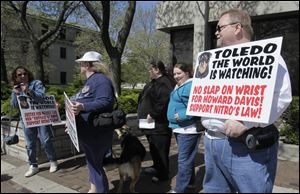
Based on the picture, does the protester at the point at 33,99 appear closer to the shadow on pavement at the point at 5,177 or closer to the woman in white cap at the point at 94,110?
the shadow on pavement at the point at 5,177

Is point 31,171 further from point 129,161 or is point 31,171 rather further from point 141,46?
point 141,46

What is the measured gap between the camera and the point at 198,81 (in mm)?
2906

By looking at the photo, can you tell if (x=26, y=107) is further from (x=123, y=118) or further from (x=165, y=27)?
(x=165, y=27)

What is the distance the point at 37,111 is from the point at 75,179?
1292 millimetres

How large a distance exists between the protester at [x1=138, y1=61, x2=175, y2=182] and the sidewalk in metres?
0.31

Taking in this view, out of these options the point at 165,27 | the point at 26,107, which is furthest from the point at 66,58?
the point at 26,107

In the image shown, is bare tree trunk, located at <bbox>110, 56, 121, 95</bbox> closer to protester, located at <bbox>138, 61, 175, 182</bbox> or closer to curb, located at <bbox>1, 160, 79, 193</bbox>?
curb, located at <bbox>1, 160, 79, 193</bbox>

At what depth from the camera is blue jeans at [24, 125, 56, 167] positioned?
584 cm

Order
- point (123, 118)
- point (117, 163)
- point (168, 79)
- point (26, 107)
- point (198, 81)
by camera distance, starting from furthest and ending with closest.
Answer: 1. point (26, 107)
2. point (168, 79)
3. point (117, 163)
4. point (123, 118)
5. point (198, 81)

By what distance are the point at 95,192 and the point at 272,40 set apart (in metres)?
2.99

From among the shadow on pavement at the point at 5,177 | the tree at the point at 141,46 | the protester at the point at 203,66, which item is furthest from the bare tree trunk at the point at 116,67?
the tree at the point at 141,46

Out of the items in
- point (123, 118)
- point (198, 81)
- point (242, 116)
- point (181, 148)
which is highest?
point (198, 81)

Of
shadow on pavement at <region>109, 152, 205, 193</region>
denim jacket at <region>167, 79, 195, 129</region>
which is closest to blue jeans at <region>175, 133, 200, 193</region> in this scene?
denim jacket at <region>167, 79, 195, 129</region>

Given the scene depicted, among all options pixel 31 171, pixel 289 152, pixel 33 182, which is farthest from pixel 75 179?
pixel 289 152
